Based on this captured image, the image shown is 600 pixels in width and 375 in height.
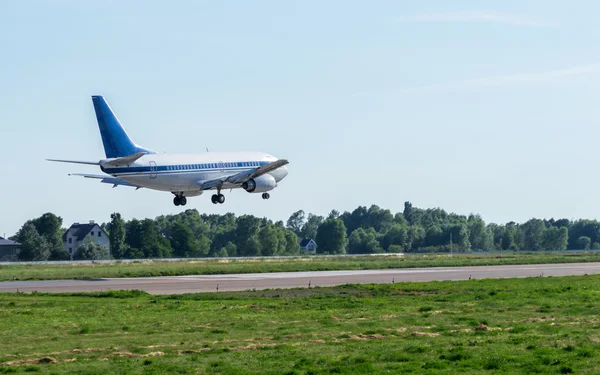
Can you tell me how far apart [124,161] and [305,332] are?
4441 centimetres

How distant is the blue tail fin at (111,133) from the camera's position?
77688mm

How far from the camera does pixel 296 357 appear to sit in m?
26.4

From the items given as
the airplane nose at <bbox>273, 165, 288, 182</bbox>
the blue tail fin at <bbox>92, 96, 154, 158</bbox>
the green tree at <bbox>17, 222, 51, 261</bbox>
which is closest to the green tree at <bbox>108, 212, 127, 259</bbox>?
the green tree at <bbox>17, 222, 51, 261</bbox>

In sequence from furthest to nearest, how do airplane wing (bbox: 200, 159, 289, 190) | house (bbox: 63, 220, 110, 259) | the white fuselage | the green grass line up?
house (bbox: 63, 220, 110, 259) < airplane wing (bbox: 200, 159, 289, 190) < the white fuselage < the green grass

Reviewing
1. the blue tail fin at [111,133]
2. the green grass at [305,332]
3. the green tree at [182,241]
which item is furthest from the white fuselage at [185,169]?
the green tree at [182,241]

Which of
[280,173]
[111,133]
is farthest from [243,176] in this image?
[111,133]

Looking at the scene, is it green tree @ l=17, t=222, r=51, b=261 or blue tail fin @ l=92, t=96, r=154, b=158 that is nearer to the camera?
blue tail fin @ l=92, t=96, r=154, b=158

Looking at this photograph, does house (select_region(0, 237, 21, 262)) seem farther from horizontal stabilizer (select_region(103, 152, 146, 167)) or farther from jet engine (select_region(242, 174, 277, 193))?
horizontal stabilizer (select_region(103, 152, 146, 167))

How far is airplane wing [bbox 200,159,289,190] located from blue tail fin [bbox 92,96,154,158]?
7863 mm

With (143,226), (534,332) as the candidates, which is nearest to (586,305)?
(534,332)

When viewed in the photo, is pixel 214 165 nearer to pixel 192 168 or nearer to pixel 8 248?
pixel 192 168

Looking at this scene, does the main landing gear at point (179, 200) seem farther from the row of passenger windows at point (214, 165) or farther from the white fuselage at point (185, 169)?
the row of passenger windows at point (214, 165)

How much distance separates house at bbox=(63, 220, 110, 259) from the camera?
190m

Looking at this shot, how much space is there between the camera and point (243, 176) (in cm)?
8506
